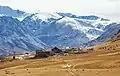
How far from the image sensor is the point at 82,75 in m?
72.2

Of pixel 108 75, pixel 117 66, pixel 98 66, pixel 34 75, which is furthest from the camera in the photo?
pixel 98 66

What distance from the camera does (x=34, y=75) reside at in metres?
75.0

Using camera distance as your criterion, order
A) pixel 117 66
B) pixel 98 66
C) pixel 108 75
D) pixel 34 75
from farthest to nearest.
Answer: pixel 98 66
pixel 117 66
pixel 34 75
pixel 108 75

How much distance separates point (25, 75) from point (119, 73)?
19466mm

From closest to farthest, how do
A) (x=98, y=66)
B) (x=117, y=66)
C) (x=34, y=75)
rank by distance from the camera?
(x=34, y=75)
(x=117, y=66)
(x=98, y=66)

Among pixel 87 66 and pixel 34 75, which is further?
pixel 87 66

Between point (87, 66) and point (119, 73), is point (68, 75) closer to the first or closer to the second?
point (119, 73)

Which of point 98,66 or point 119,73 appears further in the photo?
point 98,66

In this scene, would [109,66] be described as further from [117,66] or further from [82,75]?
[82,75]

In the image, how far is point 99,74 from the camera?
238 ft

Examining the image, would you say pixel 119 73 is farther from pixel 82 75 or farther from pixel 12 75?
pixel 12 75

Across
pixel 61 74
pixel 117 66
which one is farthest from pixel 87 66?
pixel 61 74

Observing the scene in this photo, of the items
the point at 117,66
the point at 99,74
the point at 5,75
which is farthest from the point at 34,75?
the point at 117,66

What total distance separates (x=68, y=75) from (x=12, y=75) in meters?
12.4
